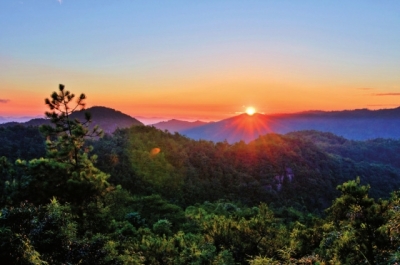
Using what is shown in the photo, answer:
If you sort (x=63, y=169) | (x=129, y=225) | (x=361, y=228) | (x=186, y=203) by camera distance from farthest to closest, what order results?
(x=186, y=203), (x=129, y=225), (x=63, y=169), (x=361, y=228)

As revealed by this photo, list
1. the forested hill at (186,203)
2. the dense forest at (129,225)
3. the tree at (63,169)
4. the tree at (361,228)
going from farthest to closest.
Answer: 1. the tree at (63,169)
2. the tree at (361,228)
3. the forested hill at (186,203)
4. the dense forest at (129,225)

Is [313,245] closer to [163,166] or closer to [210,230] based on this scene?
[210,230]

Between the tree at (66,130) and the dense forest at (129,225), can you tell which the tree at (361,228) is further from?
the tree at (66,130)

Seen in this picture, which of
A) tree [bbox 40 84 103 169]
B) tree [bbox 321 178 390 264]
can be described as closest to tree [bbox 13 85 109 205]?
tree [bbox 40 84 103 169]

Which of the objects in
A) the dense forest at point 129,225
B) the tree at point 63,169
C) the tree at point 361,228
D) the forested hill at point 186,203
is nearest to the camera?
the dense forest at point 129,225

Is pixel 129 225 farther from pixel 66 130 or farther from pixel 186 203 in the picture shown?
pixel 186 203

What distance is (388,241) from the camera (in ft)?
26.6

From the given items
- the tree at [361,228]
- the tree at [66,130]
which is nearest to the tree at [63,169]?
the tree at [66,130]

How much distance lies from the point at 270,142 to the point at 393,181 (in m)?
35.7

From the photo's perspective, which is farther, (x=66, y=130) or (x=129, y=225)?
(x=129, y=225)

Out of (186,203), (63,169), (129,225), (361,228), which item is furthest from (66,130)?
(186,203)

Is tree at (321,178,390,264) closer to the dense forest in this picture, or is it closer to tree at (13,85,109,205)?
the dense forest

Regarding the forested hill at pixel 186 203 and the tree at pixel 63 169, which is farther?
the tree at pixel 63 169

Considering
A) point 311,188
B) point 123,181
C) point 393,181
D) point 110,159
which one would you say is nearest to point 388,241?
point 123,181
